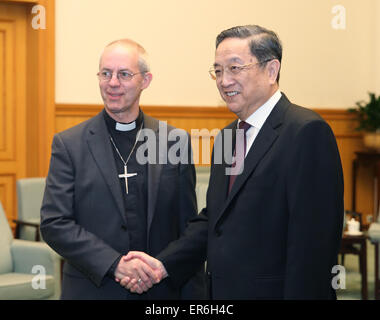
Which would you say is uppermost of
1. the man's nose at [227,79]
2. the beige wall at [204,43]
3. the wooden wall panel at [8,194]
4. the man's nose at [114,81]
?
the beige wall at [204,43]

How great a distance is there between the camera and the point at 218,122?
830cm

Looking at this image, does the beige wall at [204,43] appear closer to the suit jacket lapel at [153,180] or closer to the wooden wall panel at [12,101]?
the wooden wall panel at [12,101]

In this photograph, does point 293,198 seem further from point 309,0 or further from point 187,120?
point 309,0

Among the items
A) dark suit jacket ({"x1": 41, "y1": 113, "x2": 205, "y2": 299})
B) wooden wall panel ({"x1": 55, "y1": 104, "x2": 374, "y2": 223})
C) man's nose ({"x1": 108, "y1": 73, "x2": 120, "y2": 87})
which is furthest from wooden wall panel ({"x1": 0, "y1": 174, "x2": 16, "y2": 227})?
man's nose ({"x1": 108, "y1": 73, "x2": 120, "y2": 87})

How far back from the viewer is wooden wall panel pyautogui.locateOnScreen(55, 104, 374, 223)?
7.49 metres

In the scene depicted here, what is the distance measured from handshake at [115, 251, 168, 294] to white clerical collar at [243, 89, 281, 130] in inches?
28.5

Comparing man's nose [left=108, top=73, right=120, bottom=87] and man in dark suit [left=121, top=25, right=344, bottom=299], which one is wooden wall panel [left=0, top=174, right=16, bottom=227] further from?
man in dark suit [left=121, top=25, right=344, bottom=299]

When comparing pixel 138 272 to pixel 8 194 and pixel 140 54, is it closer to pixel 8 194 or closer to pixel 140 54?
pixel 140 54

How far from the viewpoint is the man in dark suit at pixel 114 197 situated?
2414 mm

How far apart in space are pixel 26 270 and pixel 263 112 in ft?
10.2

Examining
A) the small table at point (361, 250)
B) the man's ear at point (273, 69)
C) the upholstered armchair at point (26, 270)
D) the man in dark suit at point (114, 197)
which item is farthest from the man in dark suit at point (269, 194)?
the small table at point (361, 250)
